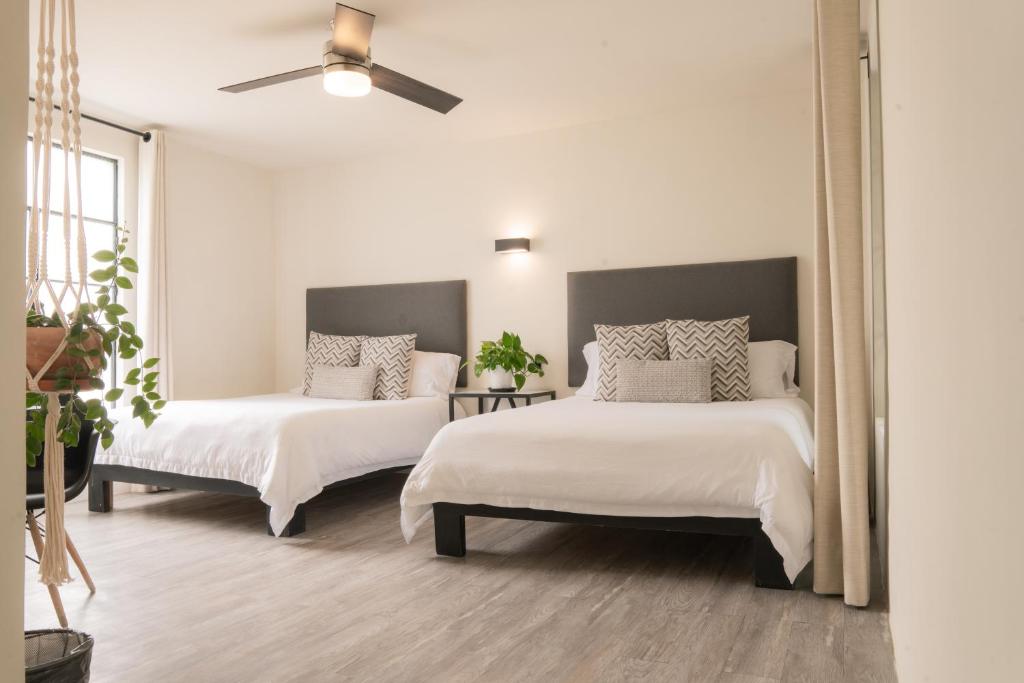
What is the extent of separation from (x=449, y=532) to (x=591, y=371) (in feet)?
6.03

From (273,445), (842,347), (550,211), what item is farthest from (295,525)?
(550,211)

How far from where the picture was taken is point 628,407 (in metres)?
3.88

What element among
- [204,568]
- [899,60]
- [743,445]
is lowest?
[204,568]

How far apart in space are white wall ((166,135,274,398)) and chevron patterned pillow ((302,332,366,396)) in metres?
0.82

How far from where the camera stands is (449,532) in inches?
132

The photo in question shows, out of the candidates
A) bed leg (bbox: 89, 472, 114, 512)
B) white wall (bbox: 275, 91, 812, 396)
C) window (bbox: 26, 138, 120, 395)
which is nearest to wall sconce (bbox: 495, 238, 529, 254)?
white wall (bbox: 275, 91, 812, 396)

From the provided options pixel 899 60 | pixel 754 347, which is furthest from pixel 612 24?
pixel 899 60

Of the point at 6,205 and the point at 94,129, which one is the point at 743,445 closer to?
the point at 6,205

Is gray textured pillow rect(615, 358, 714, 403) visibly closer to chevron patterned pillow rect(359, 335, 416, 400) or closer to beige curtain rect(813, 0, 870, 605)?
beige curtain rect(813, 0, 870, 605)

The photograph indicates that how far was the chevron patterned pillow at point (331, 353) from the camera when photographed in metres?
5.54

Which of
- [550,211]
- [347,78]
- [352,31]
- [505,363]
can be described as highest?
[352,31]

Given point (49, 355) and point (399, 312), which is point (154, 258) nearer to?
point (399, 312)

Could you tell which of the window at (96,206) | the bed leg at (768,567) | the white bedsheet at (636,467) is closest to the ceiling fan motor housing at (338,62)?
the white bedsheet at (636,467)

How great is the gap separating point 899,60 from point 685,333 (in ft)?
9.52
